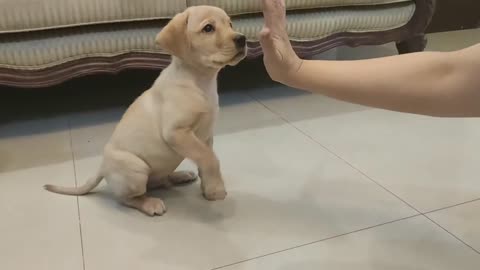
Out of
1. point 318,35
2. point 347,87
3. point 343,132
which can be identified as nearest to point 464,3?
point 318,35

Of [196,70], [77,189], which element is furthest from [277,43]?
[77,189]

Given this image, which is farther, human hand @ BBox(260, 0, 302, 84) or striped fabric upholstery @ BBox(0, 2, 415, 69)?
striped fabric upholstery @ BBox(0, 2, 415, 69)

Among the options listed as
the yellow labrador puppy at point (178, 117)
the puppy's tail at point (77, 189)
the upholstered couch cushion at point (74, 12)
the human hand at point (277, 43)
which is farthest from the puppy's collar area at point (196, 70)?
the upholstered couch cushion at point (74, 12)

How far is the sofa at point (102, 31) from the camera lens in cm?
160

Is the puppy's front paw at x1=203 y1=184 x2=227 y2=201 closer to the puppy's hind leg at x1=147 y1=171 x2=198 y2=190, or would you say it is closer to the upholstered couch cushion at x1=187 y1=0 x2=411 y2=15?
the puppy's hind leg at x1=147 y1=171 x2=198 y2=190

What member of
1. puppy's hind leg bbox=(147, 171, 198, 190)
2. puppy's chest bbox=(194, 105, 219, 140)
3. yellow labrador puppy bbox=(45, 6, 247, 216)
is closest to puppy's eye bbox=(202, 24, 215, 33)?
yellow labrador puppy bbox=(45, 6, 247, 216)

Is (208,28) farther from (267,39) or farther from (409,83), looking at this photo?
(409,83)

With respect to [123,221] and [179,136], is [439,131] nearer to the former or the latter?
[179,136]

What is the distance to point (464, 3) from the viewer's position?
3373 mm

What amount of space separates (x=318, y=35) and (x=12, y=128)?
1.22m

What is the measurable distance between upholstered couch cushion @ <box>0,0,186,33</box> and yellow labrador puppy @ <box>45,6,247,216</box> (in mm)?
512

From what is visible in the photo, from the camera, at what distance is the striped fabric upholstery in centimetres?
162

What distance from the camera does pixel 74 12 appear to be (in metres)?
1.62

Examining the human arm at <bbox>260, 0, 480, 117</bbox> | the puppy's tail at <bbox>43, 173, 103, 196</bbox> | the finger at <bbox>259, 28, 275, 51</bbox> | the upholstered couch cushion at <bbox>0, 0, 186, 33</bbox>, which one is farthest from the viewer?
the upholstered couch cushion at <bbox>0, 0, 186, 33</bbox>
